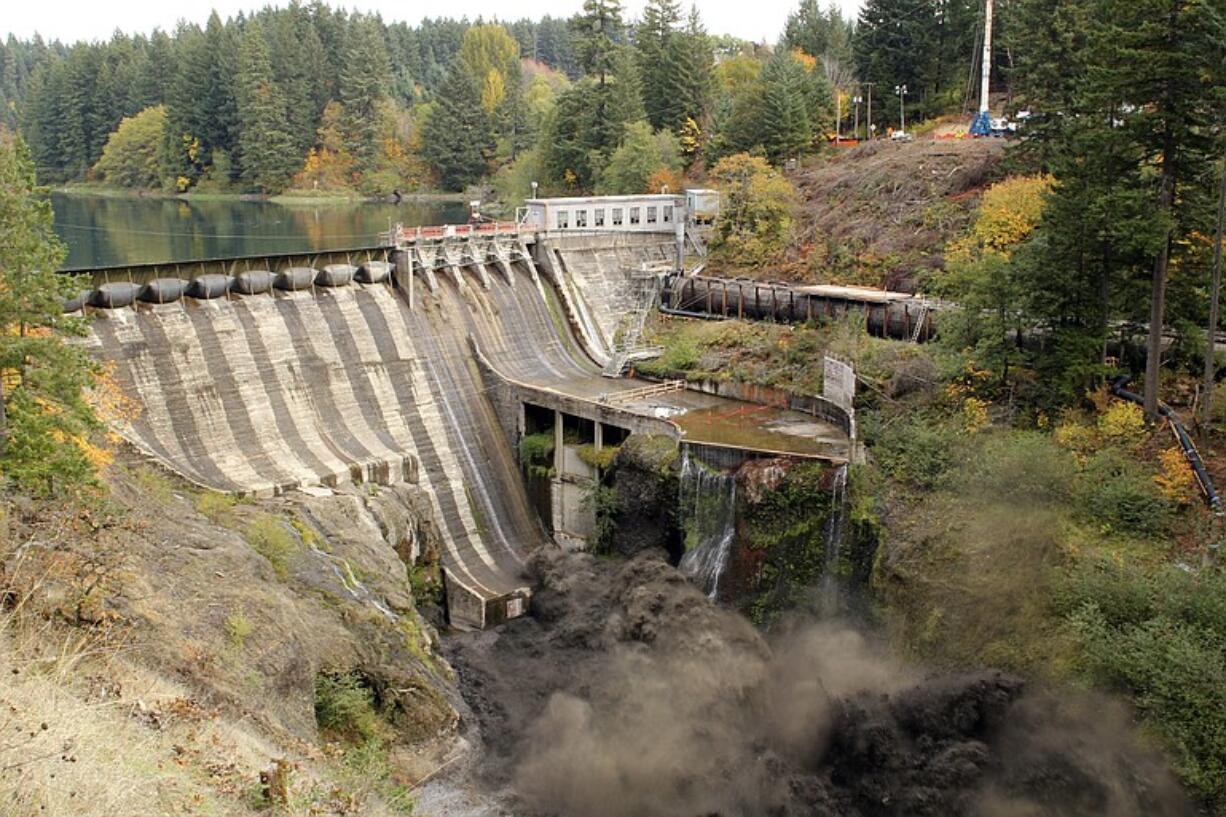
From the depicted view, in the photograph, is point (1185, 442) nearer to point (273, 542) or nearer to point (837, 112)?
point (273, 542)

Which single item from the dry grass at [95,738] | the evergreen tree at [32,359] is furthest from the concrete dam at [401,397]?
the dry grass at [95,738]

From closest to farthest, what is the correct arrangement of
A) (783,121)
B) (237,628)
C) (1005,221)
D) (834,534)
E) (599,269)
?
1. (237,628)
2. (834,534)
3. (1005,221)
4. (599,269)
5. (783,121)

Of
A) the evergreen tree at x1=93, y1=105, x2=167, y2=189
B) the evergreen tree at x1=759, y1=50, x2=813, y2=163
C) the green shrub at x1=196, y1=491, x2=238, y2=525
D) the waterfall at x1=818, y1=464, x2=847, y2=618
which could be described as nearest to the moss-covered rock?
the waterfall at x1=818, y1=464, x2=847, y2=618

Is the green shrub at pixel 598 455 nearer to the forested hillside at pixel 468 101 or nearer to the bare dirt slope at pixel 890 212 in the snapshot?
the bare dirt slope at pixel 890 212

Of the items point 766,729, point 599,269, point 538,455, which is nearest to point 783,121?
point 599,269

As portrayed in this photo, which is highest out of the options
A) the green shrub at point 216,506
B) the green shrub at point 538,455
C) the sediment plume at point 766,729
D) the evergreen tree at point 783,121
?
the evergreen tree at point 783,121

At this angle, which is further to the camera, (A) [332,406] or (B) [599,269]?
(B) [599,269]

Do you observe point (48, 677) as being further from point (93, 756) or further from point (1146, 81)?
point (1146, 81)

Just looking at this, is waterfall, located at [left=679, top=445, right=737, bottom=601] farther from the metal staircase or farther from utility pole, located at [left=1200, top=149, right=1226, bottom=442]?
utility pole, located at [left=1200, top=149, right=1226, bottom=442]
